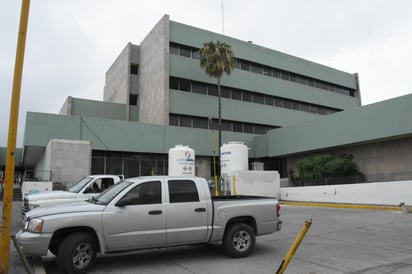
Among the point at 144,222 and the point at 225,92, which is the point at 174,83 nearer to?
the point at 225,92

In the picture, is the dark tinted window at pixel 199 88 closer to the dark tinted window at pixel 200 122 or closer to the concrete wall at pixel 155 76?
the dark tinted window at pixel 200 122

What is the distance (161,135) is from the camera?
34156 mm

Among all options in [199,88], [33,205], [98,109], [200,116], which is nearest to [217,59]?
[199,88]

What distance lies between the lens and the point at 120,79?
4572 cm

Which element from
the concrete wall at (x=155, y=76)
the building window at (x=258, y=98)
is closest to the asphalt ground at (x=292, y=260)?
the concrete wall at (x=155, y=76)

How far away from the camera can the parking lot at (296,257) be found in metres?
6.86

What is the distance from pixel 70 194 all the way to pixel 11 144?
19.2 ft

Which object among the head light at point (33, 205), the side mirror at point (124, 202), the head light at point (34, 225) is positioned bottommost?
the head light at point (34, 225)

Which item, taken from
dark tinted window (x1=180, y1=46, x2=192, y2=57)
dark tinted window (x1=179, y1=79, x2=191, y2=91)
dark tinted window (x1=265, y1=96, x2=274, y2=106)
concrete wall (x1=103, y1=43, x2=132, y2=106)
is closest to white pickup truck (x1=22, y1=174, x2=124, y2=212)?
dark tinted window (x1=179, y1=79, x2=191, y2=91)

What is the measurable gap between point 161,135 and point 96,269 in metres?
27.6

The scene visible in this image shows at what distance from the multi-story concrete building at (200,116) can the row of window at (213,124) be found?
0.12 meters

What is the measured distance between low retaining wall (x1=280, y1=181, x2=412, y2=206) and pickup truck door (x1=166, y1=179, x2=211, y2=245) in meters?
16.0

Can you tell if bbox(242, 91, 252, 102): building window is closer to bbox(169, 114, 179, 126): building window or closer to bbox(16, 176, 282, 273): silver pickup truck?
bbox(169, 114, 179, 126): building window

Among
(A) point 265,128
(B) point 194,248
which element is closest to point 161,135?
(A) point 265,128
